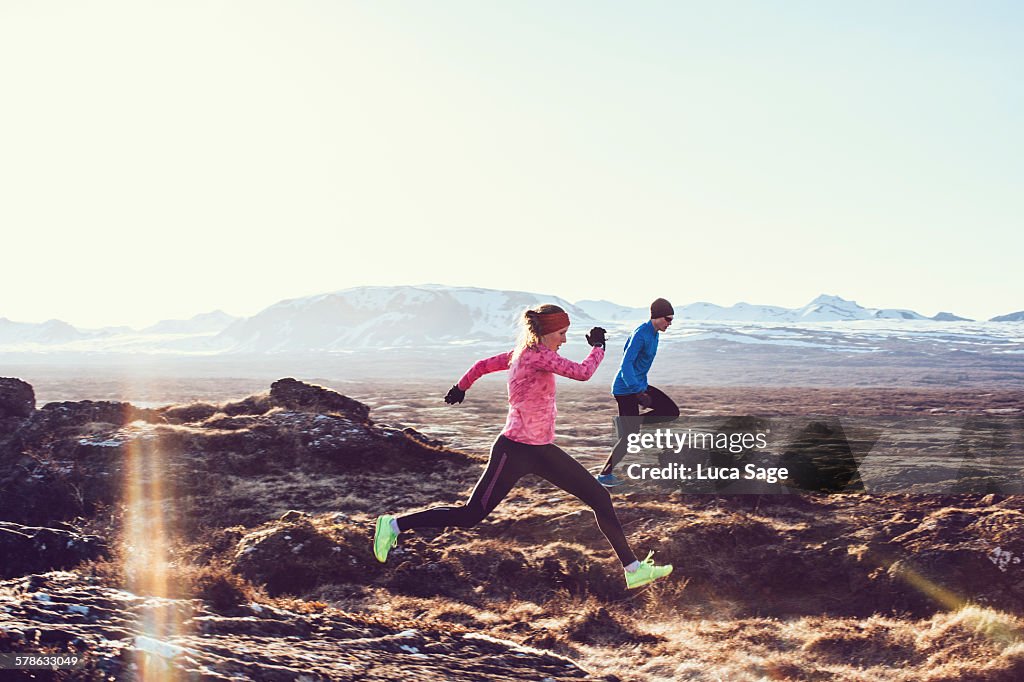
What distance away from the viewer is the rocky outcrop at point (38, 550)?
20.6ft

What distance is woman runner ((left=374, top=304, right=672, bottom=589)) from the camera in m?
5.68

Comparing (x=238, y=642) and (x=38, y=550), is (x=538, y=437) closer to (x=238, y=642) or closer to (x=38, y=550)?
Result: (x=238, y=642)

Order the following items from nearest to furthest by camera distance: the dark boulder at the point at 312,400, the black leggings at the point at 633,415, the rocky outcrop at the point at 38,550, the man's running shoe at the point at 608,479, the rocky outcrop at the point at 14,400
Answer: the rocky outcrop at the point at 38,550 → the black leggings at the point at 633,415 → the man's running shoe at the point at 608,479 → the rocky outcrop at the point at 14,400 → the dark boulder at the point at 312,400

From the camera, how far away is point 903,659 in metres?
5.25

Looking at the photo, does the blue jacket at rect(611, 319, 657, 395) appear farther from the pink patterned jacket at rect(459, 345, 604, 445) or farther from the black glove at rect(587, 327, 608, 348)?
the pink patterned jacket at rect(459, 345, 604, 445)

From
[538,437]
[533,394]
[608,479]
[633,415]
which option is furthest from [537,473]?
[608,479]

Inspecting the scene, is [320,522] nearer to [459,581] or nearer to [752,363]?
[459,581]

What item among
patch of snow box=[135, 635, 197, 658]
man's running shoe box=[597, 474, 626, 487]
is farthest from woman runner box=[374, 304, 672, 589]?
man's running shoe box=[597, 474, 626, 487]

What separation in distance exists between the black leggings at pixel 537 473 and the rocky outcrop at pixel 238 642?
3.40 feet

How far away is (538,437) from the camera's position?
5746mm

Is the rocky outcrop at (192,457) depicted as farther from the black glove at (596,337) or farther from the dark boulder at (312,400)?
the black glove at (596,337)

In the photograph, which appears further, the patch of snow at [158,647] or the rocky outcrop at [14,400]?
the rocky outcrop at [14,400]

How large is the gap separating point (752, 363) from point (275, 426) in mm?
177526

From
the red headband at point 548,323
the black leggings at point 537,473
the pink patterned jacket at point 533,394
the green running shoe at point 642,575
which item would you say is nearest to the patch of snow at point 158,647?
the black leggings at point 537,473
